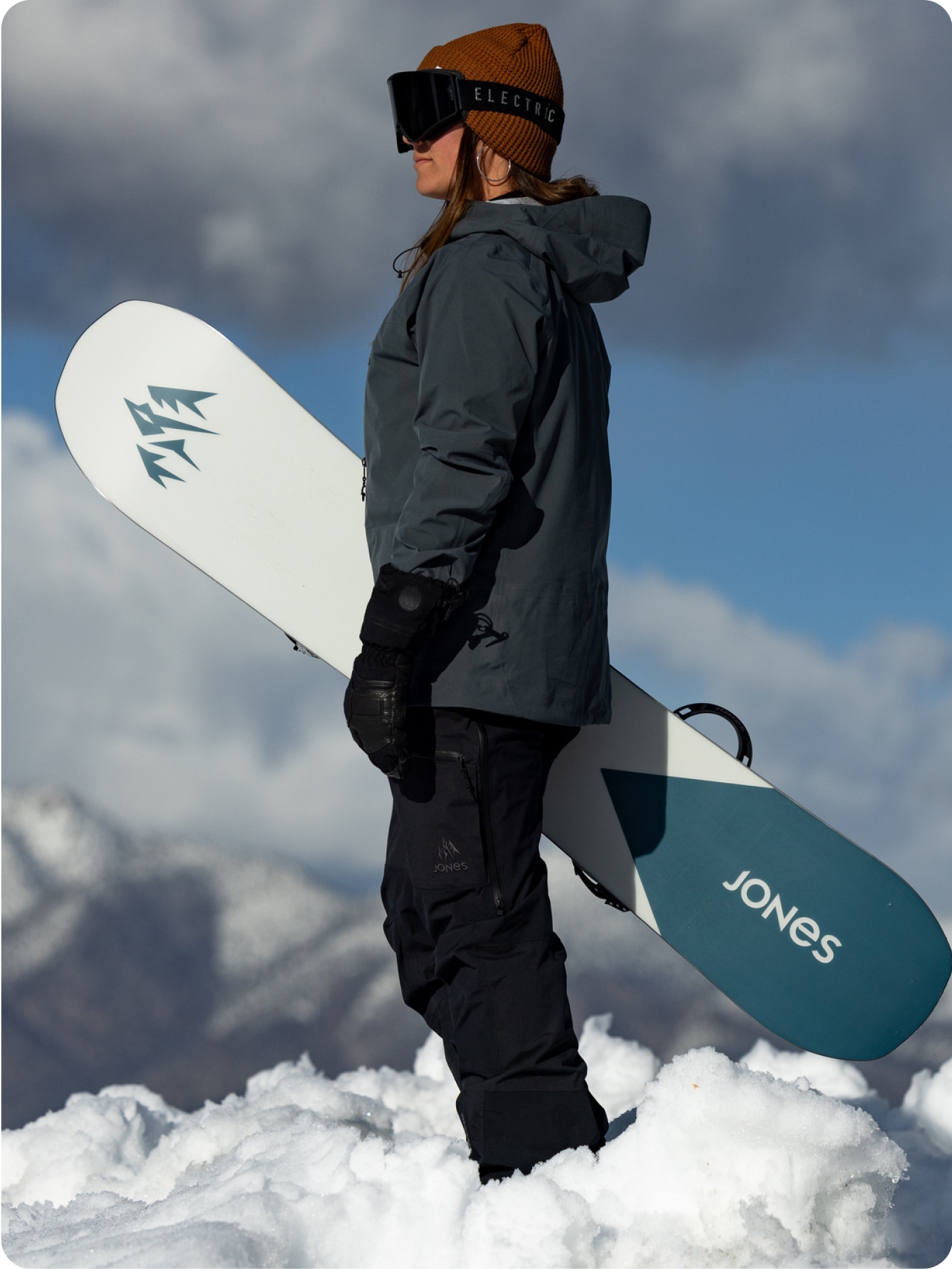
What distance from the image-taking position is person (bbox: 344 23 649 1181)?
1.73m

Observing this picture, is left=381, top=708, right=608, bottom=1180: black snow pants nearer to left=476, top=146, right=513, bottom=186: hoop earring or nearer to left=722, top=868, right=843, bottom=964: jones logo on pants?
left=722, top=868, right=843, bottom=964: jones logo on pants

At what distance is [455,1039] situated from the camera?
190 centimetres

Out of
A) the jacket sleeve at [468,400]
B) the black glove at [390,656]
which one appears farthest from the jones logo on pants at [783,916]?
the jacket sleeve at [468,400]

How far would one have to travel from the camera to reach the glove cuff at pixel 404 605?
5.55 feet

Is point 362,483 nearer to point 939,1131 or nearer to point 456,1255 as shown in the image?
point 456,1255

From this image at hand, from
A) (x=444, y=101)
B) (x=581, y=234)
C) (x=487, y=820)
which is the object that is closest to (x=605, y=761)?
(x=487, y=820)

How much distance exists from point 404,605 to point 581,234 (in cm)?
83

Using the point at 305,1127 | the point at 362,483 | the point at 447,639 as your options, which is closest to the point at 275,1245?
the point at 305,1127

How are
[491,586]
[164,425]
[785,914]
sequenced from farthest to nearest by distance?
[164,425], [785,914], [491,586]

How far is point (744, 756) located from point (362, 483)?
3.47 feet

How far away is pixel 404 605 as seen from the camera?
1694 mm

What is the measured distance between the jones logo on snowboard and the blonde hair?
27.1 inches

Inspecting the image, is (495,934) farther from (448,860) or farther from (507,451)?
(507,451)

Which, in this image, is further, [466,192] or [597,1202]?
[466,192]
